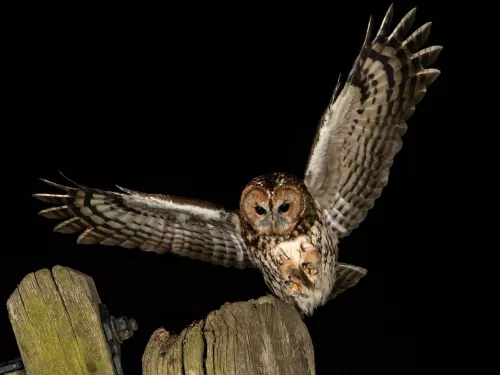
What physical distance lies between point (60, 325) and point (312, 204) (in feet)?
4.57

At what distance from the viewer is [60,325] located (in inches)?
67.0

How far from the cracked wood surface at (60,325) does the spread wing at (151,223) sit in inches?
40.9

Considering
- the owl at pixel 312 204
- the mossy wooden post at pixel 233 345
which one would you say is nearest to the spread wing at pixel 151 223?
the owl at pixel 312 204

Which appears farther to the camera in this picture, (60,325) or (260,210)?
(260,210)

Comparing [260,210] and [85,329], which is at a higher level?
[260,210]

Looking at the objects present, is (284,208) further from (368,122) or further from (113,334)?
(113,334)

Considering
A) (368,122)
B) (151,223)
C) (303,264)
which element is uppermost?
(368,122)

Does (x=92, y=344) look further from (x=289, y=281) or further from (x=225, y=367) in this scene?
(x=289, y=281)

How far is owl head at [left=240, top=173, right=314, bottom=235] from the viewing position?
8.79 feet

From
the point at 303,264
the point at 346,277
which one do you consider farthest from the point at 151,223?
the point at 346,277

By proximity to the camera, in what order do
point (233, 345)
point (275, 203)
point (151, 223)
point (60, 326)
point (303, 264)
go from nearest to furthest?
point (233, 345) → point (60, 326) → point (275, 203) → point (303, 264) → point (151, 223)

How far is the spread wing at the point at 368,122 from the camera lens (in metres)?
2.61

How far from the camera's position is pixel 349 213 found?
120 inches

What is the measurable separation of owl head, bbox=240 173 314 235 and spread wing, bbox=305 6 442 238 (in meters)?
0.17
